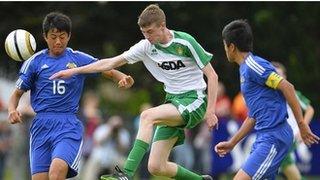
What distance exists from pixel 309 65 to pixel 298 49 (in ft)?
2.15

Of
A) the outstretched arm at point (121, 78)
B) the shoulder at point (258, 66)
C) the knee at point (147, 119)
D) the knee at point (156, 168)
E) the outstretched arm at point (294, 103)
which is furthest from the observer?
the knee at point (156, 168)

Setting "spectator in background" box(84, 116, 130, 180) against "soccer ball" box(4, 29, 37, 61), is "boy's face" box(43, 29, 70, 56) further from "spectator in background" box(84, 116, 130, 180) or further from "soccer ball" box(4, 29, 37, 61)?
"spectator in background" box(84, 116, 130, 180)

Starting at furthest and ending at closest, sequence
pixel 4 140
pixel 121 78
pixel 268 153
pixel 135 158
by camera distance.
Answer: pixel 4 140 < pixel 121 78 < pixel 135 158 < pixel 268 153

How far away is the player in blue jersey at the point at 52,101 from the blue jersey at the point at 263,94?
1403 millimetres

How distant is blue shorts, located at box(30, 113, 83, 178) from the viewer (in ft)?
35.3

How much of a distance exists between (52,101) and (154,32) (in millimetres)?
1392

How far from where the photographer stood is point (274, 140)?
33.8ft

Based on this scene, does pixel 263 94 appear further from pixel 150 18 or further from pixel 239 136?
pixel 150 18

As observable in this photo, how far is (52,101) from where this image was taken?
10.9 meters

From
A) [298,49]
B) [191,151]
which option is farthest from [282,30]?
[191,151]

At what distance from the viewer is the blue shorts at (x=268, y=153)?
10.2m

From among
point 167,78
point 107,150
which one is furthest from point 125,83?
point 107,150

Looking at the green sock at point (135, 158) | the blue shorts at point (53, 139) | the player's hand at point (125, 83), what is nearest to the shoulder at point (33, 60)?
the blue shorts at point (53, 139)

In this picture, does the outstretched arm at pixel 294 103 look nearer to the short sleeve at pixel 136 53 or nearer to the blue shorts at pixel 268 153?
the blue shorts at pixel 268 153
